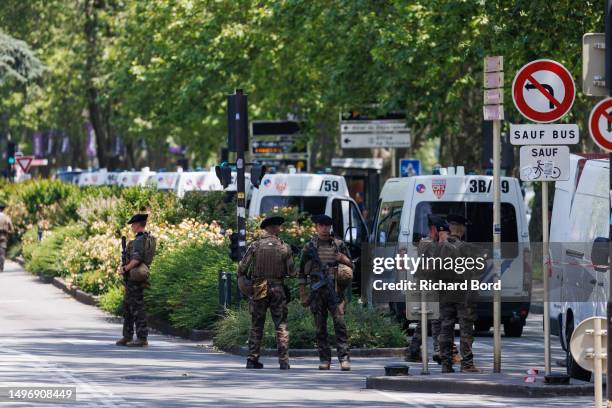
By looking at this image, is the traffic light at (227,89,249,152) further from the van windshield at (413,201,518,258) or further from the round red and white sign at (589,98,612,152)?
the round red and white sign at (589,98,612,152)

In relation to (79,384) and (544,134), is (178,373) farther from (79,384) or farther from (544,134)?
(544,134)

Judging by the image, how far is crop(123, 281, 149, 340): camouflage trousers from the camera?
2177 cm

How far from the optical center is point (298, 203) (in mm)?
30703

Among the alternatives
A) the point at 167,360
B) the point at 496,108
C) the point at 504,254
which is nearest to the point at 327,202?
the point at 504,254

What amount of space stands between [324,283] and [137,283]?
416cm

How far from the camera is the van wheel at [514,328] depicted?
968 inches

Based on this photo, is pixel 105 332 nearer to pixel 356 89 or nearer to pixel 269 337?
pixel 269 337

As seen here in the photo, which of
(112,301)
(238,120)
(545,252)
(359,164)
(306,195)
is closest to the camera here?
(545,252)

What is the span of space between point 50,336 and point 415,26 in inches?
523

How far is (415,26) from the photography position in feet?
111

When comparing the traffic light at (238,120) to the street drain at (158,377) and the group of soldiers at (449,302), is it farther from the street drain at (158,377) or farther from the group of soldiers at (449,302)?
the street drain at (158,377)

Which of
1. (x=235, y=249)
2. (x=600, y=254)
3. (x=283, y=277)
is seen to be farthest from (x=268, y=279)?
(x=235, y=249)

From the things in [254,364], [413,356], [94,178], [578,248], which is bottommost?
[254,364]

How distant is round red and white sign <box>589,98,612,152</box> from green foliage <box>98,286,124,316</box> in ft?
47.6
